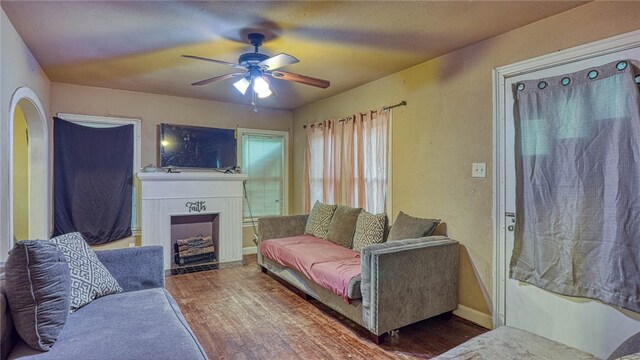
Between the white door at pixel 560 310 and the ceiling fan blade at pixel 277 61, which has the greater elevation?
the ceiling fan blade at pixel 277 61

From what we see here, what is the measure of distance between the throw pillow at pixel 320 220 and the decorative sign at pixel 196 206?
1509 mm

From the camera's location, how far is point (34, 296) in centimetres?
153

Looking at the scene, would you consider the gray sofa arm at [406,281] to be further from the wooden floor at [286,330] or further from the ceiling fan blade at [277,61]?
the ceiling fan blade at [277,61]

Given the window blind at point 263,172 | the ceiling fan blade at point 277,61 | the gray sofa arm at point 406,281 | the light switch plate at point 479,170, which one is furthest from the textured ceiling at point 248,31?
the window blind at point 263,172

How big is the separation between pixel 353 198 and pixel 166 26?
8.63 ft

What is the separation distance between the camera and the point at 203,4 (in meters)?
2.14

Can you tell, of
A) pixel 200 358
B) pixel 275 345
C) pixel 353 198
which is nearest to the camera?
pixel 200 358

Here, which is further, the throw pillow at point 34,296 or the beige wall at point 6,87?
the beige wall at point 6,87

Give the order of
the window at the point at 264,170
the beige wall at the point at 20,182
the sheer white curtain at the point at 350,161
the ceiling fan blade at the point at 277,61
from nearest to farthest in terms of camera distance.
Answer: the ceiling fan blade at the point at 277,61, the sheer white curtain at the point at 350,161, the beige wall at the point at 20,182, the window at the point at 264,170

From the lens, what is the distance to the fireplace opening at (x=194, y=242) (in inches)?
181

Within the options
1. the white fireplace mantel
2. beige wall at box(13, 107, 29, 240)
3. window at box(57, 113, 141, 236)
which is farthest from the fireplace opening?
beige wall at box(13, 107, 29, 240)

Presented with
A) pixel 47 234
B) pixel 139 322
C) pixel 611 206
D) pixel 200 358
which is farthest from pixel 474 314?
pixel 47 234

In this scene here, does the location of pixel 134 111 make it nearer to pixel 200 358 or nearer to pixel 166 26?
pixel 166 26

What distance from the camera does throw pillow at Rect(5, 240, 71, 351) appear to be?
148cm
